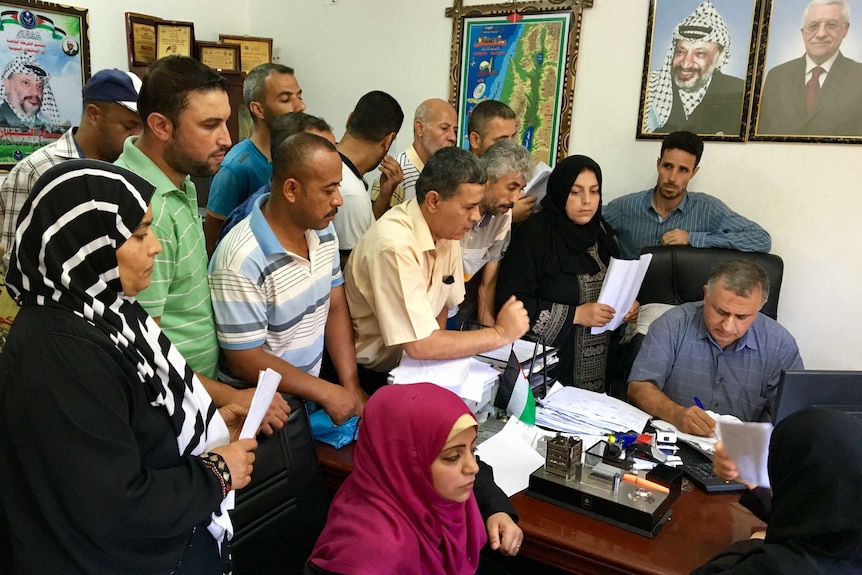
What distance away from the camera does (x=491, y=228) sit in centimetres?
254

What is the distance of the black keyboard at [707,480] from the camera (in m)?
1.60

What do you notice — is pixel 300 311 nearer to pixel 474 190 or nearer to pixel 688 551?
pixel 474 190

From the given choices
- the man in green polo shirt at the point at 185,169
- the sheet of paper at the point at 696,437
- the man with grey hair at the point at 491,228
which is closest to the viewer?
the man in green polo shirt at the point at 185,169

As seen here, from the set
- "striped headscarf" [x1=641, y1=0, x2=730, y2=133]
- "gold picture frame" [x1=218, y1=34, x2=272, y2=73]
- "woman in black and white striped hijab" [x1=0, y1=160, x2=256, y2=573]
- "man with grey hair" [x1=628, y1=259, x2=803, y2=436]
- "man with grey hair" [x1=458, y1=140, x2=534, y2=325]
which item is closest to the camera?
"woman in black and white striped hijab" [x1=0, y1=160, x2=256, y2=573]

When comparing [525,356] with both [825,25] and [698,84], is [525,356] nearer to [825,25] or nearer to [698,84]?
[698,84]

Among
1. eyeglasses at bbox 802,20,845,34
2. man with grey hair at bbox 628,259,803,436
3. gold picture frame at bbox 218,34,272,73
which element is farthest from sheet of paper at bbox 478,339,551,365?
gold picture frame at bbox 218,34,272,73

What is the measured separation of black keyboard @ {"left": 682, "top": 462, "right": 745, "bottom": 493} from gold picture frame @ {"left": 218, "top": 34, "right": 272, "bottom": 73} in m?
3.83

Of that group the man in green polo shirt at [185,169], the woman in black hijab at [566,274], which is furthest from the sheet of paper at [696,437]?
the man in green polo shirt at [185,169]

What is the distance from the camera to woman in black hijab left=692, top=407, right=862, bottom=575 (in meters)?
1.04

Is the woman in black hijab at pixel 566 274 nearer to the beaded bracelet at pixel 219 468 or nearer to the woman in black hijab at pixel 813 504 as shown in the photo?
the woman in black hijab at pixel 813 504

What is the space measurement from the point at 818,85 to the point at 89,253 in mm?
3330

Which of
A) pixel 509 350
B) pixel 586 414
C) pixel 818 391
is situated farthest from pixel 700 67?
pixel 818 391

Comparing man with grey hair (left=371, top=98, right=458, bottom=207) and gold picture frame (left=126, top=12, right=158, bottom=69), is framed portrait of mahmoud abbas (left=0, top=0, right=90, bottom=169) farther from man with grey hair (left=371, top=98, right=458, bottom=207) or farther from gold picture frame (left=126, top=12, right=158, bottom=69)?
man with grey hair (left=371, top=98, right=458, bottom=207)

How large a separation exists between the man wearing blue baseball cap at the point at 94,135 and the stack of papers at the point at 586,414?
1571 millimetres
